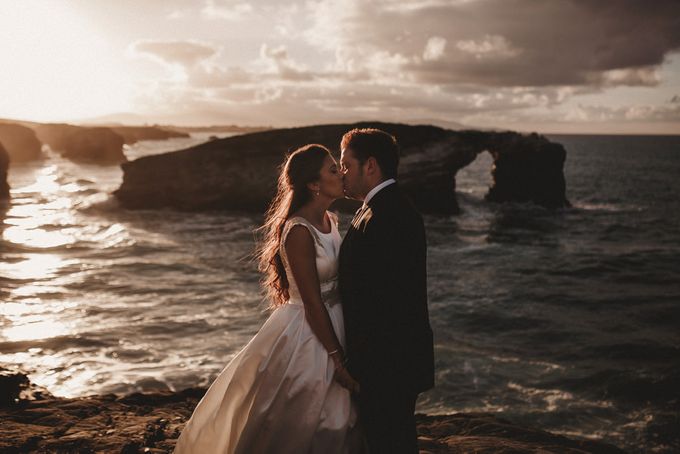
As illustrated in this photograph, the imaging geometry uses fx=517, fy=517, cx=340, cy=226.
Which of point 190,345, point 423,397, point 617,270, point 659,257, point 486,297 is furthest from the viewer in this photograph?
point 659,257

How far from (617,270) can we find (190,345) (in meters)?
15.9

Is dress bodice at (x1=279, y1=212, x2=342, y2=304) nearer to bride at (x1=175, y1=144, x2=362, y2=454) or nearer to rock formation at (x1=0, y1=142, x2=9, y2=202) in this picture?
bride at (x1=175, y1=144, x2=362, y2=454)

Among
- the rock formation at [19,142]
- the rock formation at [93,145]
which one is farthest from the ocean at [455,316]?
the rock formation at [93,145]

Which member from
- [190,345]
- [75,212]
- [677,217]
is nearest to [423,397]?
[190,345]

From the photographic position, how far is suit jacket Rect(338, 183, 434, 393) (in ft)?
11.8

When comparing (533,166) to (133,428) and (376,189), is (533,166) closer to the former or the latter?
(133,428)

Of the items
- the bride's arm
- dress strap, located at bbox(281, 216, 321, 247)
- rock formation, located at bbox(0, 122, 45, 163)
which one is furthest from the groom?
rock formation, located at bbox(0, 122, 45, 163)

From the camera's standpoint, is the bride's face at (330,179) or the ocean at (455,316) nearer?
the bride's face at (330,179)

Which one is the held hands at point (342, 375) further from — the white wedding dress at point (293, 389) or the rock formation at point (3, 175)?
the rock formation at point (3, 175)

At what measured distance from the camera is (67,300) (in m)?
14.0

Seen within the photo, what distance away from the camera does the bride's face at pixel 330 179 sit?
3.96 m

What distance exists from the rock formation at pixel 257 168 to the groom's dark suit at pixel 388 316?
29.7 m

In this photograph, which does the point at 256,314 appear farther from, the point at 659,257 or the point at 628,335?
the point at 659,257

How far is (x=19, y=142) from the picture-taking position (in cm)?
7938
